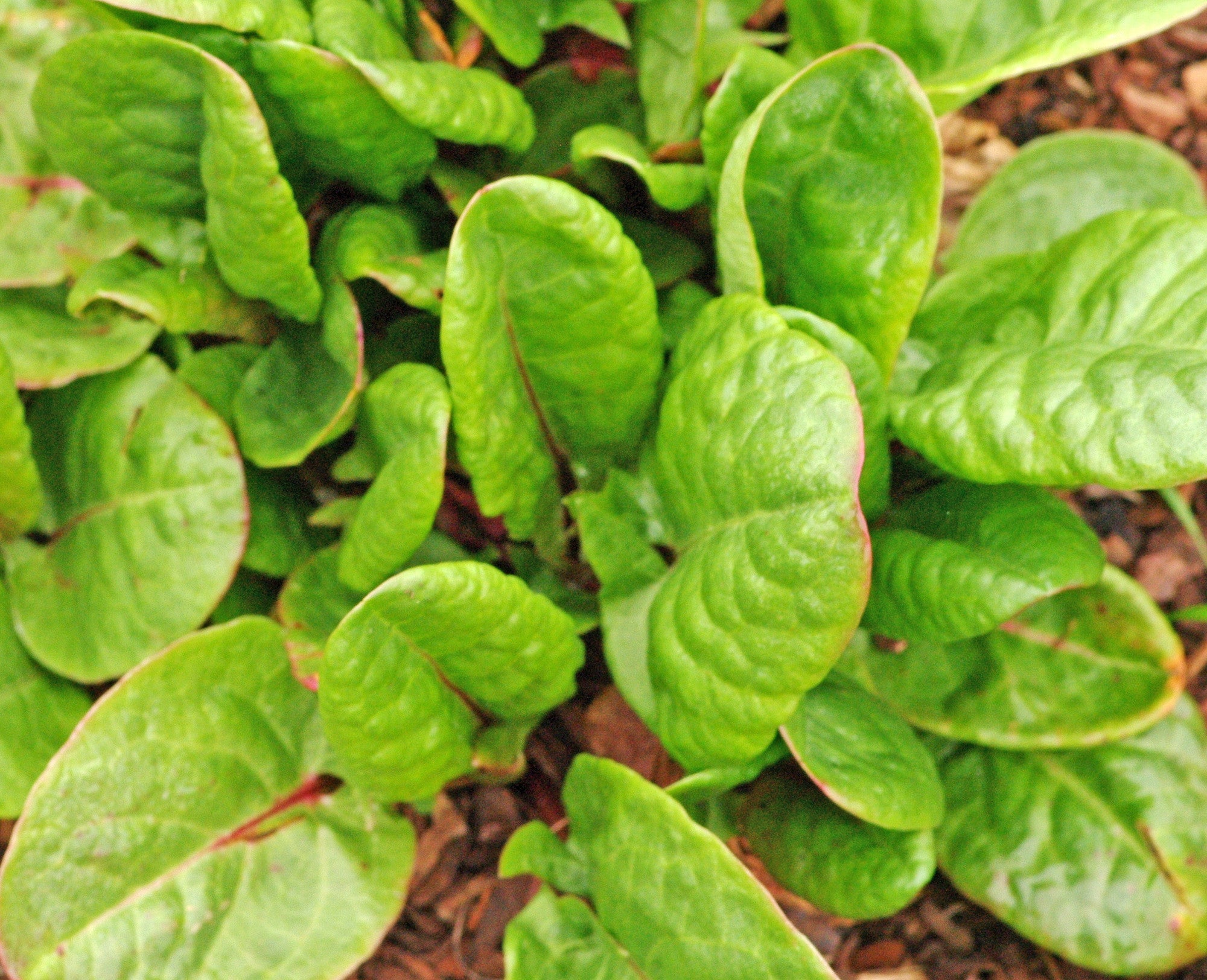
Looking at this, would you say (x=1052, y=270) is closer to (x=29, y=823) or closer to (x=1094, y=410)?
(x=1094, y=410)

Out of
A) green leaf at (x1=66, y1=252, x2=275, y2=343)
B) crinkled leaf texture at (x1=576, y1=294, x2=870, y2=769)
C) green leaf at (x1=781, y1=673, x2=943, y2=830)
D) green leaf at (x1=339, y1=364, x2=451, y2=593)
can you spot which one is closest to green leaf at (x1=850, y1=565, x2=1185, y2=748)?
green leaf at (x1=781, y1=673, x2=943, y2=830)

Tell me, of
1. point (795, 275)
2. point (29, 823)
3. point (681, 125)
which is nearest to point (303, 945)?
point (29, 823)

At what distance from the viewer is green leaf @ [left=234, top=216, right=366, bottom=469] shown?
1.15m

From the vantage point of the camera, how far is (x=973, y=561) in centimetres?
99

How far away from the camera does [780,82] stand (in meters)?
1.13

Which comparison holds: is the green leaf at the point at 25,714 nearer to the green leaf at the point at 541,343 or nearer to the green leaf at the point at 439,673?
the green leaf at the point at 439,673

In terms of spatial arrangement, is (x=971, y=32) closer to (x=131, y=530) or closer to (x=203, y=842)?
(x=131, y=530)

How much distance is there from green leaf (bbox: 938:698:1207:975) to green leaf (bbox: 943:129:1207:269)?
0.67 m

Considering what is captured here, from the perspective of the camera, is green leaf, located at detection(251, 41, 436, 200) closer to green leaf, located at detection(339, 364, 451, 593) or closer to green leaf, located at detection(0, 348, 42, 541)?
green leaf, located at detection(339, 364, 451, 593)

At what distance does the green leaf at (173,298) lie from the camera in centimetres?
113

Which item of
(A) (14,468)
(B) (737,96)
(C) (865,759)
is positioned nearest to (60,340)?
(A) (14,468)

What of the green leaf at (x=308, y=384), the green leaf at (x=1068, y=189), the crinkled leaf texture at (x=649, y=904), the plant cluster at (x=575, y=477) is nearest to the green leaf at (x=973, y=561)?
the plant cluster at (x=575, y=477)

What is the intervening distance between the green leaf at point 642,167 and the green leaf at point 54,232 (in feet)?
1.97

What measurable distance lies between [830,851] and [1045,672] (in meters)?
0.39
